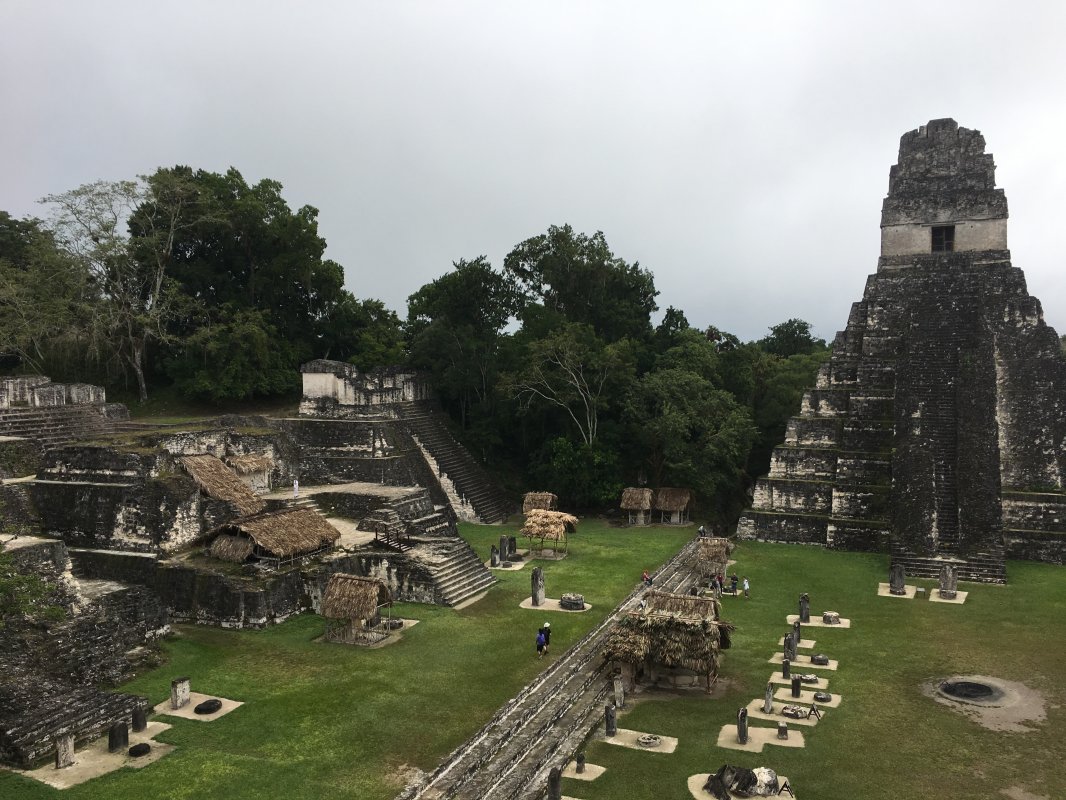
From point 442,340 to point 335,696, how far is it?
63.6 feet

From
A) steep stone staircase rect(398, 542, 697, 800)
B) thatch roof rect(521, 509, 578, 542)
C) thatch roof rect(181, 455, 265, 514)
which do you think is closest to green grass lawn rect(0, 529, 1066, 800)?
steep stone staircase rect(398, 542, 697, 800)

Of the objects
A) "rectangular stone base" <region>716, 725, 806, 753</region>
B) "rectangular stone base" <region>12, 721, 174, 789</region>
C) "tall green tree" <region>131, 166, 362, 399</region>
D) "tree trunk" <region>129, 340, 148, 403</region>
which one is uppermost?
"tall green tree" <region>131, 166, 362, 399</region>

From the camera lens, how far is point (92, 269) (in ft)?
92.9

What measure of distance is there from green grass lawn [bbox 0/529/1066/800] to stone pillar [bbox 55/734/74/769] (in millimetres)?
471

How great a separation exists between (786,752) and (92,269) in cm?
2836

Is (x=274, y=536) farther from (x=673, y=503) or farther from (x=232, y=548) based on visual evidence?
(x=673, y=503)

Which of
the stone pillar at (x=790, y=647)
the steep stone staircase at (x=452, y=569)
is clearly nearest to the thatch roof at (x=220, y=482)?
the steep stone staircase at (x=452, y=569)

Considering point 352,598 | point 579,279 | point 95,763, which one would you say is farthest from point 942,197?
point 95,763

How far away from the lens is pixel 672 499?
2733cm

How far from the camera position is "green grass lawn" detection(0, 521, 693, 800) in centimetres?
1025

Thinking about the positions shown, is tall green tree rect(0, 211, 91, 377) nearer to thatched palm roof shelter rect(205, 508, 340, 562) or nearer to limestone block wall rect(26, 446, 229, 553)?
limestone block wall rect(26, 446, 229, 553)

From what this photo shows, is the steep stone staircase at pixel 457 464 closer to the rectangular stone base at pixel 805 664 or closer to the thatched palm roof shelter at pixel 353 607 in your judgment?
the thatched palm roof shelter at pixel 353 607

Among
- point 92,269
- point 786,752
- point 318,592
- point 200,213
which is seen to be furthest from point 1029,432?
point 92,269

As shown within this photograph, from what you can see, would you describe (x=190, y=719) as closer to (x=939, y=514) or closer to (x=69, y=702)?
(x=69, y=702)
